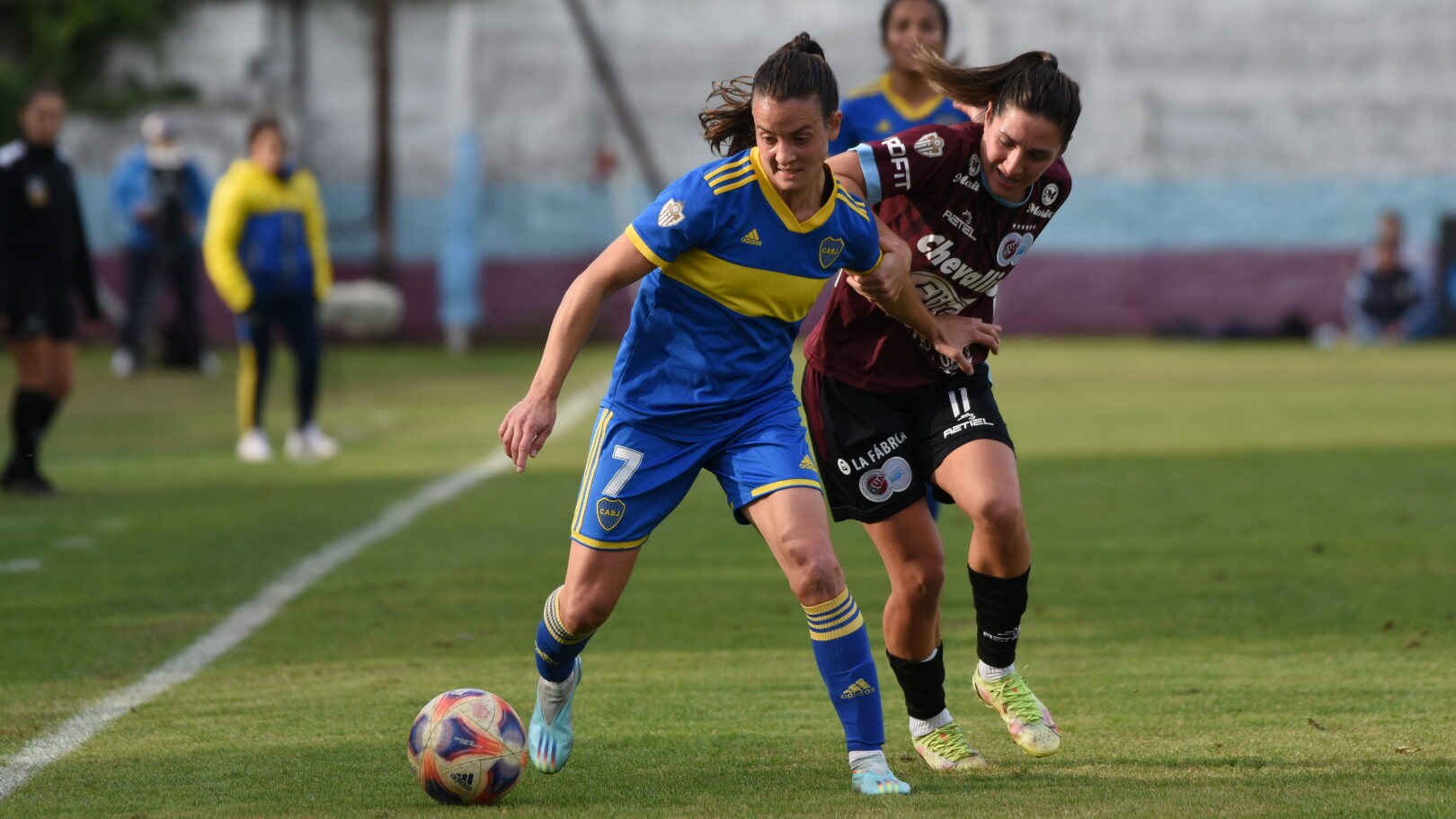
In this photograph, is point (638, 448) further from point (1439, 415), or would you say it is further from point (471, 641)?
point (1439, 415)

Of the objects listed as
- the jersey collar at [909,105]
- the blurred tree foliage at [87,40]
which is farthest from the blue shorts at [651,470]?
the blurred tree foliage at [87,40]

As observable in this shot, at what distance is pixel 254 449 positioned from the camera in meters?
12.9

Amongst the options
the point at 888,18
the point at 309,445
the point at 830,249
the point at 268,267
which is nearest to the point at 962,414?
the point at 830,249

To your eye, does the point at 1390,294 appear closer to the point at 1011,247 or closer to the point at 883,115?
the point at 883,115

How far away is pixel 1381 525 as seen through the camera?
923cm

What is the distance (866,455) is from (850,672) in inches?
29.1

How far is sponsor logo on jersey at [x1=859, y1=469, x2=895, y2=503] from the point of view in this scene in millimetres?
5012

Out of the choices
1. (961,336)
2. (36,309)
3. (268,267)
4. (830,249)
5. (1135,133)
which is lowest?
(1135,133)

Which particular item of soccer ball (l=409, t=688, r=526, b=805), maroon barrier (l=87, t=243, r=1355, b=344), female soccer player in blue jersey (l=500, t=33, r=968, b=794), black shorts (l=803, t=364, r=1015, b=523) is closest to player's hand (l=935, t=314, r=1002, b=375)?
female soccer player in blue jersey (l=500, t=33, r=968, b=794)

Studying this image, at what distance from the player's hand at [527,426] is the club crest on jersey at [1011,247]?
146cm

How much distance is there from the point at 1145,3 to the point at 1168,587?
879 inches

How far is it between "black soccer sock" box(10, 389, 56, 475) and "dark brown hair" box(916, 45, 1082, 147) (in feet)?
24.9

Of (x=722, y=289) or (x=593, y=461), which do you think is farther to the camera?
(x=593, y=461)

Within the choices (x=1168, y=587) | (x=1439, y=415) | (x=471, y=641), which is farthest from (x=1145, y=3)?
(x=471, y=641)
